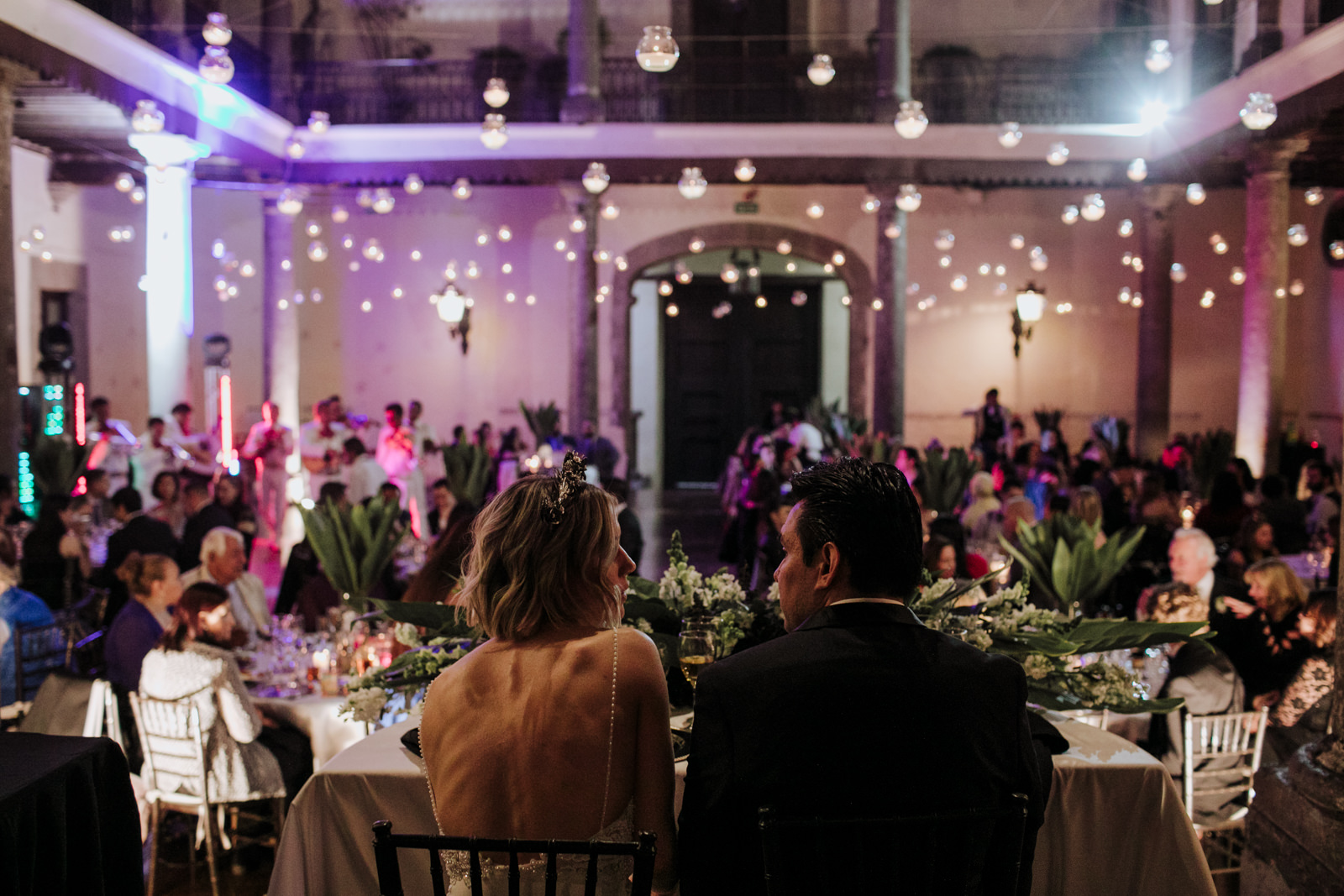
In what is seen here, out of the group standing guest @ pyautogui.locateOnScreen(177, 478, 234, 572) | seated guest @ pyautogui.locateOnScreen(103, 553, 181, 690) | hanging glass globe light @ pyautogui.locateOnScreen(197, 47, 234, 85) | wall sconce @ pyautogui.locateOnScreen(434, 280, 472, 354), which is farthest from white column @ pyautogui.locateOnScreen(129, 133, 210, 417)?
seated guest @ pyautogui.locateOnScreen(103, 553, 181, 690)

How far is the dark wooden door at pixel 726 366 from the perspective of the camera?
15430mm

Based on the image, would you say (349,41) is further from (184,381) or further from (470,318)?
(184,381)

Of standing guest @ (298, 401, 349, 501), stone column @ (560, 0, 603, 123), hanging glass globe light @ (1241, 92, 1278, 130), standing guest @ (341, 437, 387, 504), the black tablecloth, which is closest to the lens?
the black tablecloth

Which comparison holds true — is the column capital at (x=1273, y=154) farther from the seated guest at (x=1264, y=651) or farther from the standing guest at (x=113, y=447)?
the standing guest at (x=113, y=447)

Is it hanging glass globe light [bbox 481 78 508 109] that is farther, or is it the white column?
the white column

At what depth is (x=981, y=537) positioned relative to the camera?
647cm

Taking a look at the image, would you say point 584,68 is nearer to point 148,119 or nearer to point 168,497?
point 148,119

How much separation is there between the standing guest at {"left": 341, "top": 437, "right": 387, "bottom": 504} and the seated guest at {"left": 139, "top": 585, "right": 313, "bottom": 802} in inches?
168

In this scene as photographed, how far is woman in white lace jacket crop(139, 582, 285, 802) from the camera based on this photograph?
3.56m

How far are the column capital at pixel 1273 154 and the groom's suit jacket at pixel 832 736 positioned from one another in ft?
31.1

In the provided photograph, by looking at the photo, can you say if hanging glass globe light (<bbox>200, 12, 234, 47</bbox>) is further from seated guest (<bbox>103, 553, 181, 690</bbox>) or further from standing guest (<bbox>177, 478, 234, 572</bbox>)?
seated guest (<bbox>103, 553, 181, 690</bbox>)

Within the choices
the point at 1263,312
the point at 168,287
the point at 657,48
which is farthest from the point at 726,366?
the point at 657,48

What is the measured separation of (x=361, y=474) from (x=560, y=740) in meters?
6.77

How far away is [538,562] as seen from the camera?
5.47ft
